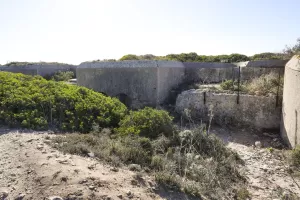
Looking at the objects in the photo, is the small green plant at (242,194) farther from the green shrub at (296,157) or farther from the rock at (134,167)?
the rock at (134,167)

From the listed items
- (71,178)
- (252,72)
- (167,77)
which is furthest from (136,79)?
(71,178)

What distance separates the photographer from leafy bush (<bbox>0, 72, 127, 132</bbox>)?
19.6 feet

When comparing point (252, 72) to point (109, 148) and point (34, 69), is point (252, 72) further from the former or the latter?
point (34, 69)

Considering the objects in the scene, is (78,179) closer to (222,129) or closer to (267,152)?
(267,152)

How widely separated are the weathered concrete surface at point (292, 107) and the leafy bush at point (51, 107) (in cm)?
470

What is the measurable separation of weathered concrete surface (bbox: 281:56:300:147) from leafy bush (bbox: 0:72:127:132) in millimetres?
4704

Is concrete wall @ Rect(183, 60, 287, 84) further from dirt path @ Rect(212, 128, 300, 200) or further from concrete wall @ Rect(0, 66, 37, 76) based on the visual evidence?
concrete wall @ Rect(0, 66, 37, 76)

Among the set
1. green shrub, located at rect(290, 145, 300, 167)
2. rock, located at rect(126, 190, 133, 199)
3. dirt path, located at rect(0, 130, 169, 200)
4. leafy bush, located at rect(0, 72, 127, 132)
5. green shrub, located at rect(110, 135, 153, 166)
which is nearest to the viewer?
dirt path, located at rect(0, 130, 169, 200)

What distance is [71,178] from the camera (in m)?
3.62

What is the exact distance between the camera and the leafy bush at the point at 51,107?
597 centimetres

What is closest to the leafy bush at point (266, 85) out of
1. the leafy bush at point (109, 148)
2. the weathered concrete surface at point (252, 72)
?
the weathered concrete surface at point (252, 72)

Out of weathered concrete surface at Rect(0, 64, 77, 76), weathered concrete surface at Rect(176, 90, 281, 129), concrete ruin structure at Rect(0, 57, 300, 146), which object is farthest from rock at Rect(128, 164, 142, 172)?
weathered concrete surface at Rect(0, 64, 77, 76)

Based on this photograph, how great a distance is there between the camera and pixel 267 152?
6.45 meters

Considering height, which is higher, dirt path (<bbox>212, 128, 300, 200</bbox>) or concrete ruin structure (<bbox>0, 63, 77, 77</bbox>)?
concrete ruin structure (<bbox>0, 63, 77, 77</bbox>)
